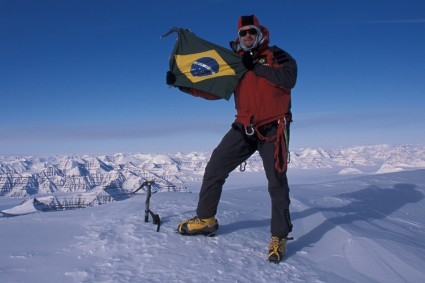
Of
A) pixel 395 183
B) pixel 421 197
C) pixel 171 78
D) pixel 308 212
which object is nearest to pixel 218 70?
pixel 171 78

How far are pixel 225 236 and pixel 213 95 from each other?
70.1 inches

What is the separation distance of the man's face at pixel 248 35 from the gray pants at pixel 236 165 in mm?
999

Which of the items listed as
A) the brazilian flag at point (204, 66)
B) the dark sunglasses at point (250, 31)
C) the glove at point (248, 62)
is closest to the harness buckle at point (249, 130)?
the brazilian flag at point (204, 66)

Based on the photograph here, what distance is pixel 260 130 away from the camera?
12.8 ft

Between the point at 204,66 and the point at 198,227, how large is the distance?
202 cm

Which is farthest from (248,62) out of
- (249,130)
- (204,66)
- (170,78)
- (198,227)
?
(198,227)

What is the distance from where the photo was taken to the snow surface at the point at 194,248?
2904 mm

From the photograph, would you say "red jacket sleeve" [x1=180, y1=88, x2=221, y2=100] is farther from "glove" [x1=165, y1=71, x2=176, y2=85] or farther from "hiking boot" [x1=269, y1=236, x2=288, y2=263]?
"hiking boot" [x1=269, y1=236, x2=288, y2=263]

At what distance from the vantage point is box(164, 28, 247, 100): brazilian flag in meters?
4.05

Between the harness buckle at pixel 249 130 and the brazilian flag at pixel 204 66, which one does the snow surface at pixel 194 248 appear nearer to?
the harness buckle at pixel 249 130

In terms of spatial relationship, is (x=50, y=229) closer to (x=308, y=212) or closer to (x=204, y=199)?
(x=204, y=199)

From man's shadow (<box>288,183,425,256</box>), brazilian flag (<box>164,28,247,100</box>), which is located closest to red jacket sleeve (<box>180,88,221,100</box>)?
brazilian flag (<box>164,28,247,100</box>)

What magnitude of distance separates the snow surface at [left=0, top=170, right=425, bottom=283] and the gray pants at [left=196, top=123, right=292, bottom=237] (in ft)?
1.18

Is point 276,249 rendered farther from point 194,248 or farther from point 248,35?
point 248,35
